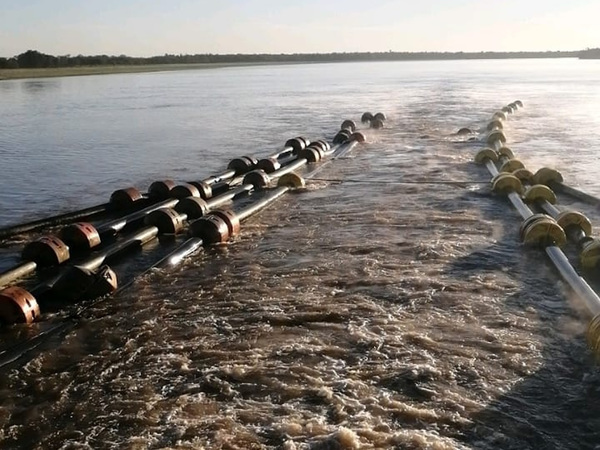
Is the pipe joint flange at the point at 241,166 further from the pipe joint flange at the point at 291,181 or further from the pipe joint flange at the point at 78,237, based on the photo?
the pipe joint flange at the point at 78,237

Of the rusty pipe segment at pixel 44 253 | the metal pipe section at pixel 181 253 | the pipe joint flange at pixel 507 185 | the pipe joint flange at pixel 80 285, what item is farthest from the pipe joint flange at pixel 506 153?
the pipe joint flange at pixel 80 285

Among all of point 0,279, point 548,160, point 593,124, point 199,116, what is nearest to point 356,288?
point 0,279

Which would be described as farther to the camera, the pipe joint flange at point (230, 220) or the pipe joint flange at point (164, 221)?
the pipe joint flange at point (164, 221)

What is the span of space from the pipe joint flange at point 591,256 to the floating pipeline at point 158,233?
4.72 m

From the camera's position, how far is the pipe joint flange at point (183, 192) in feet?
37.9

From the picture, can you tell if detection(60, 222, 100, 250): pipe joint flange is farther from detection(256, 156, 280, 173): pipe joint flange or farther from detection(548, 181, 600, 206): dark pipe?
detection(548, 181, 600, 206): dark pipe

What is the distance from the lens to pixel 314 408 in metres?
4.70

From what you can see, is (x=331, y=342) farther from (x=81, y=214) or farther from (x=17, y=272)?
(x=81, y=214)

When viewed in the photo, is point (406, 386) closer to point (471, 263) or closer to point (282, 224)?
point (471, 263)

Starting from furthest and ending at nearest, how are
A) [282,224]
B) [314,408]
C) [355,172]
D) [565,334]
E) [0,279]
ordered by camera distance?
1. [355,172]
2. [282,224]
3. [0,279]
4. [565,334]
5. [314,408]

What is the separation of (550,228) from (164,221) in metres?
5.43

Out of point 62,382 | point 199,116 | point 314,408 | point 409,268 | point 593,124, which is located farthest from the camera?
point 199,116

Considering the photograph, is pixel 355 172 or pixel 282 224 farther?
pixel 355 172

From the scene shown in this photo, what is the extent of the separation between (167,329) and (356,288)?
2.14 metres
